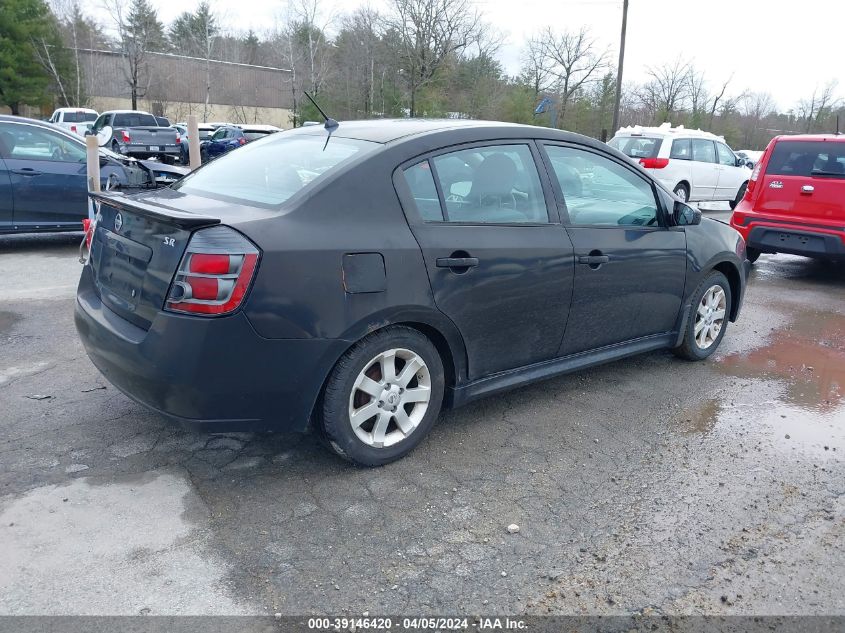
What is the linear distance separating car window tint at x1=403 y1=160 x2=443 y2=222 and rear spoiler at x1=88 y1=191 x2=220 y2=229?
97 centimetres

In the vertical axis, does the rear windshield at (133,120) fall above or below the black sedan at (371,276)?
above

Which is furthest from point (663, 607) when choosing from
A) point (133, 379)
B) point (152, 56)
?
point (152, 56)

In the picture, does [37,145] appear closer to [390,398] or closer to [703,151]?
[390,398]

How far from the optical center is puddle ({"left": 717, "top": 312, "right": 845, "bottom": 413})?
4730 millimetres

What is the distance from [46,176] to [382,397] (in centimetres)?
693

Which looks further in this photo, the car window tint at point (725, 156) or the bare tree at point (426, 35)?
the bare tree at point (426, 35)

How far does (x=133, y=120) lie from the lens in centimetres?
2508

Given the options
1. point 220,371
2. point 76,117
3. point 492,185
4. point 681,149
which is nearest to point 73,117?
point 76,117

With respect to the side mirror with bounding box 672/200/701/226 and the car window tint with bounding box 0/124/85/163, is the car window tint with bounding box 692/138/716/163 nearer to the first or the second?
the side mirror with bounding box 672/200/701/226

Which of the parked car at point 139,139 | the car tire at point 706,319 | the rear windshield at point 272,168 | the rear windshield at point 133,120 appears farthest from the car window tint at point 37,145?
the rear windshield at point 133,120

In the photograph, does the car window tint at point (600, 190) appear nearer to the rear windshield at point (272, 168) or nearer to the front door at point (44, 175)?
the rear windshield at point (272, 168)

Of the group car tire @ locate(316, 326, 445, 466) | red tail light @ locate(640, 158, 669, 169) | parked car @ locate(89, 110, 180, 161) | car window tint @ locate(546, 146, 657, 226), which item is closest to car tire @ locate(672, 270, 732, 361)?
car window tint @ locate(546, 146, 657, 226)

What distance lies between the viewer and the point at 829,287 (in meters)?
8.42

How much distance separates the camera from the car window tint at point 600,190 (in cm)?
409
